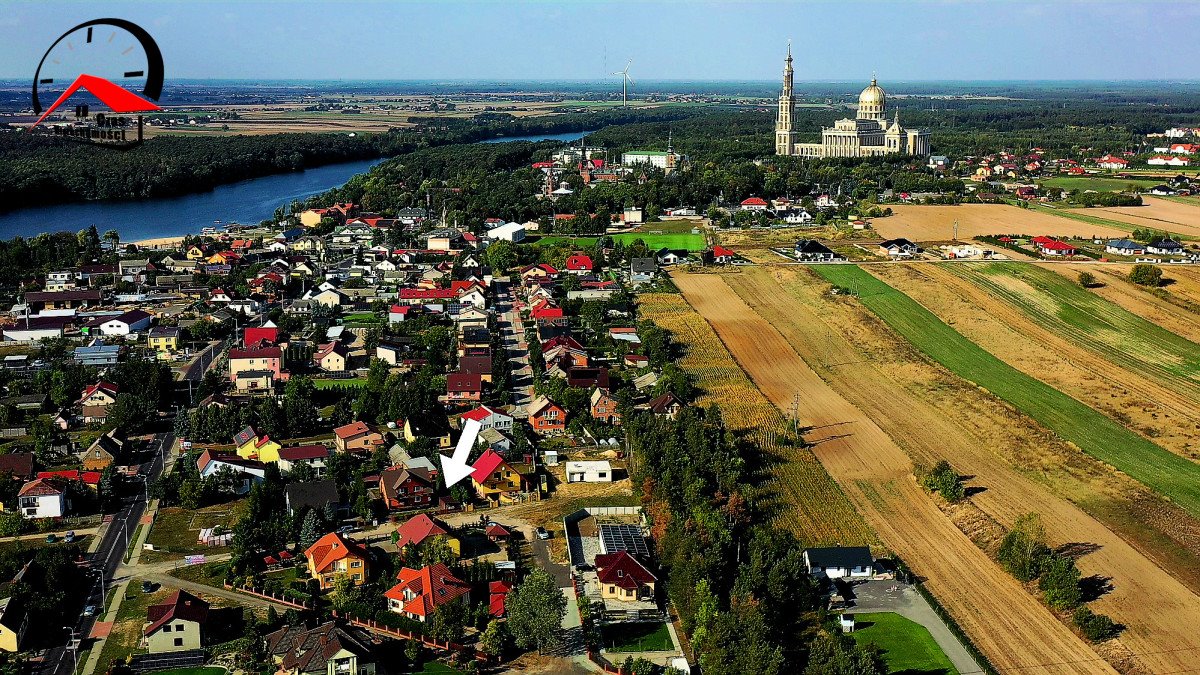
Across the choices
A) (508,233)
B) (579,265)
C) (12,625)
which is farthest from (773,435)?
(508,233)

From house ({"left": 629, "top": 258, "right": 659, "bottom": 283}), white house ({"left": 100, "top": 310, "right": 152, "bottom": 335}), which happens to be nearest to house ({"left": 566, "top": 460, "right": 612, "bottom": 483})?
white house ({"left": 100, "top": 310, "right": 152, "bottom": 335})

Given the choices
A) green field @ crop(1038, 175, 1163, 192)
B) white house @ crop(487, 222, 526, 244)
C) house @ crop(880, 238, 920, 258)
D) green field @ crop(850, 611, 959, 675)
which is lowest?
green field @ crop(850, 611, 959, 675)

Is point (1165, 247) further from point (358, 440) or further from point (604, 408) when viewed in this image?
point (358, 440)

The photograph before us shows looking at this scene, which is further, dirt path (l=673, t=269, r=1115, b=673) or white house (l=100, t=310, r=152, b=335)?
white house (l=100, t=310, r=152, b=335)

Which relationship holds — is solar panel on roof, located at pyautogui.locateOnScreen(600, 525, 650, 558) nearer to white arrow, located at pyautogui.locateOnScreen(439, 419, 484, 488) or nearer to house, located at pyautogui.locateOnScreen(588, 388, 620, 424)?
white arrow, located at pyautogui.locateOnScreen(439, 419, 484, 488)

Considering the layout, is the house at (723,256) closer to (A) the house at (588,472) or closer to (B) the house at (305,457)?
(A) the house at (588,472)

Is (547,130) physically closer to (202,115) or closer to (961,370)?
(202,115)
